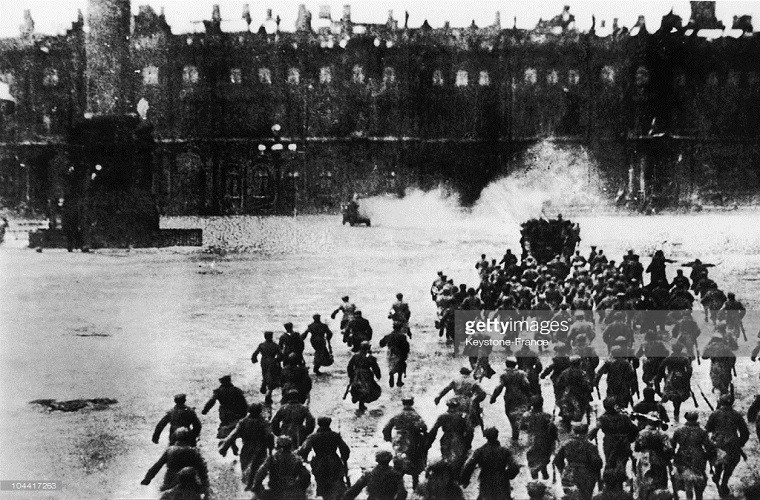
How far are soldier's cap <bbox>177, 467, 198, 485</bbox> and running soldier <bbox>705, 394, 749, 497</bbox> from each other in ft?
14.3

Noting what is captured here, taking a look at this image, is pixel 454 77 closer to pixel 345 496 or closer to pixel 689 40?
pixel 689 40

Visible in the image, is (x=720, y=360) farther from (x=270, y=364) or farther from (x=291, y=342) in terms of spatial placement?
(x=270, y=364)

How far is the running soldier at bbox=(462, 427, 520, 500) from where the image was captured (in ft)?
22.1

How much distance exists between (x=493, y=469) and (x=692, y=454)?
1772mm

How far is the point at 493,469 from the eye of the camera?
6.73 m

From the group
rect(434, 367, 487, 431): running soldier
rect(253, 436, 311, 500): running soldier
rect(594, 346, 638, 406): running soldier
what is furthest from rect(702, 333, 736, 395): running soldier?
rect(253, 436, 311, 500): running soldier

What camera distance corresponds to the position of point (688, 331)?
420 inches

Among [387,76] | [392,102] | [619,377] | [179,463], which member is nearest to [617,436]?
[619,377]

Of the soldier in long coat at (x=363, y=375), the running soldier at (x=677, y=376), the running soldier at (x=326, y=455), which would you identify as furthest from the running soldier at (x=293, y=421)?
the running soldier at (x=677, y=376)

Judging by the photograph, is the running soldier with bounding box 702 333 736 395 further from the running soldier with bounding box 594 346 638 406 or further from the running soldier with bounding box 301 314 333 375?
the running soldier with bounding box 301 314 333 375

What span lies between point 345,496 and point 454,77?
36.9 m

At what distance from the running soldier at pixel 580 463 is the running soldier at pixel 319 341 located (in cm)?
441

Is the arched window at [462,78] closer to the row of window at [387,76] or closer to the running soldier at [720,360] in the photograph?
the row of window at [387,76]

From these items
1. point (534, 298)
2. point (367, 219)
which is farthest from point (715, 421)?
point (367, 219)
